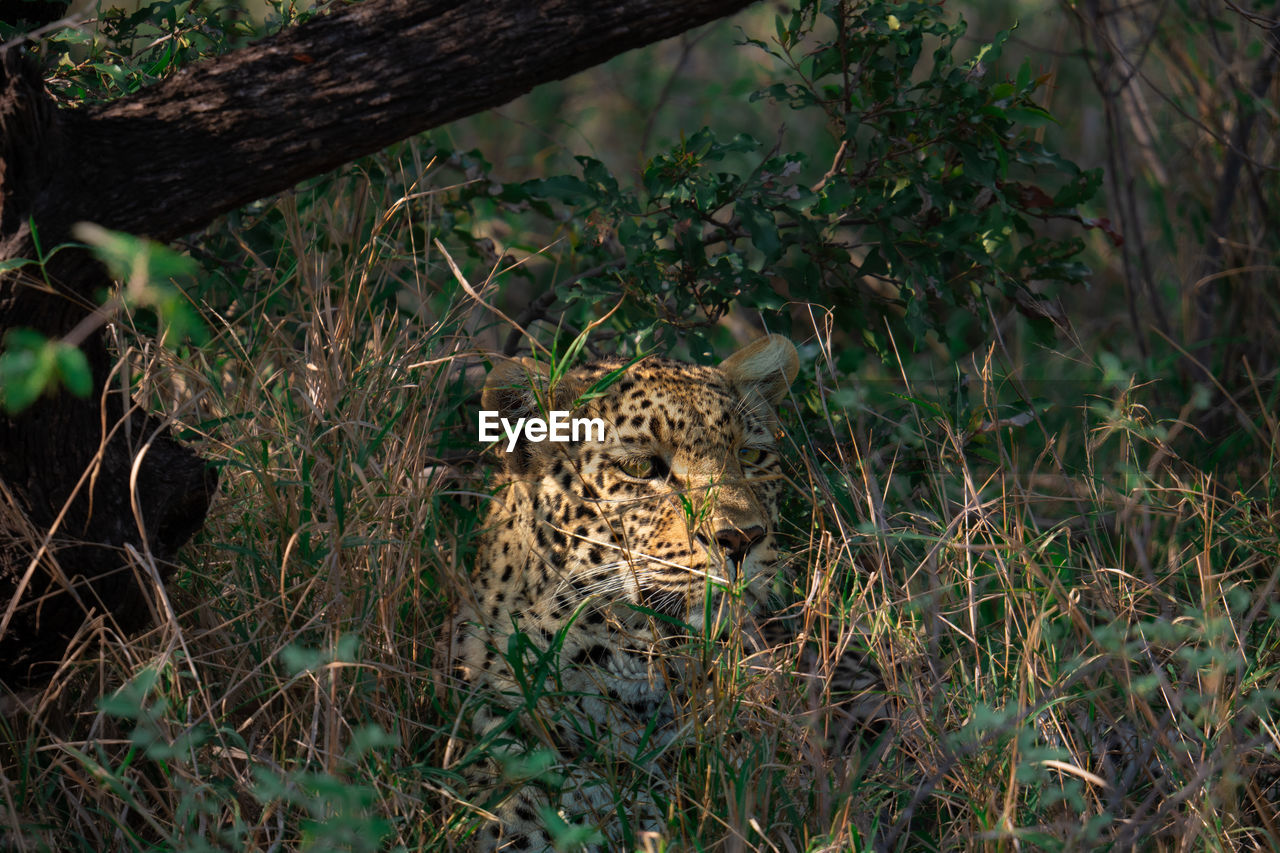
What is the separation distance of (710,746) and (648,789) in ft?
0.67

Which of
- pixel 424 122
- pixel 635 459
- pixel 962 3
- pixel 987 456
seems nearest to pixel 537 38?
pixel 424 122

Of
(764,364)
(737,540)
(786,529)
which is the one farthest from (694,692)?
(786,529)

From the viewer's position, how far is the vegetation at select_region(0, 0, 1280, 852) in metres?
2.90

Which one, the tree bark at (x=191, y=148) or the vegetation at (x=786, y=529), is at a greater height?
the tree bark at (x=191, y=148)

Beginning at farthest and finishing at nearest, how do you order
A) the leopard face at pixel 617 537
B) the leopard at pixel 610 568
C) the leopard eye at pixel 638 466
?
1. the leopard eye at pixel 638 466
2. the leopard face at pixel 617 537
3. the leopard at pixel 610 568

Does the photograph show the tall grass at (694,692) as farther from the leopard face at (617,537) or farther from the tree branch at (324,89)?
the tree branch at (324,89)

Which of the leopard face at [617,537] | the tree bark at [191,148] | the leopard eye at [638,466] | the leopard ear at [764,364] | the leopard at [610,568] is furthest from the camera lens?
the leopard ear at [764,364]

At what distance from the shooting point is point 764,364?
388 centimetres

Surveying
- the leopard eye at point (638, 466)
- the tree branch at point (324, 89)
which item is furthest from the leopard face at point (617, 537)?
the tree branch at point (324, 89)

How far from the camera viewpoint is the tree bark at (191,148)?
9.99 feet

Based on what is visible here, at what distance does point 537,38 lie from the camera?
125 inches

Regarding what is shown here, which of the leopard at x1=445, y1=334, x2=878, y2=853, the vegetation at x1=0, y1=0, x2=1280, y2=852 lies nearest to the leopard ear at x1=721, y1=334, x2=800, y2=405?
the leopard at x1=445, y1=334, x2=878, y2=853

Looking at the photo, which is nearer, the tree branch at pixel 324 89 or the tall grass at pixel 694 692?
the tall grass at pixel 694 692

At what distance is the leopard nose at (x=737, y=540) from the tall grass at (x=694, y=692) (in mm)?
153
